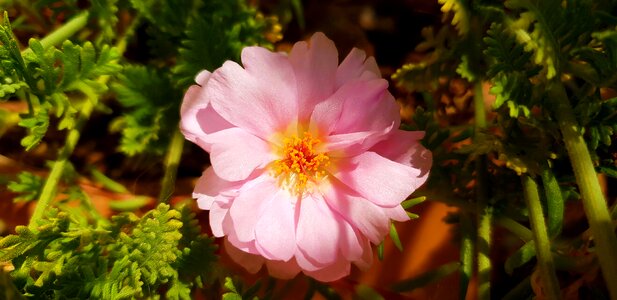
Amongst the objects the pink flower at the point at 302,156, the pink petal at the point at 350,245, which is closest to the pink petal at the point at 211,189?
the pink flower at the point at 302,156

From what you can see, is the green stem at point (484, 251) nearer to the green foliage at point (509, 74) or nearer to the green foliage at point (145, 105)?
the green foliage at point (509, 74)

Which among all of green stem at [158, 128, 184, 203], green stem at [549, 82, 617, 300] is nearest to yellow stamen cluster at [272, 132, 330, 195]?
green stem at [158, 128, 184, 203]

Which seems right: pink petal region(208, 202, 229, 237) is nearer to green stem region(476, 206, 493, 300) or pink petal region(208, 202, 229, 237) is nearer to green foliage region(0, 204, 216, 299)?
green foliage region(0, 204, 216, 299)

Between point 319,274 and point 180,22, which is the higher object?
point 180,22

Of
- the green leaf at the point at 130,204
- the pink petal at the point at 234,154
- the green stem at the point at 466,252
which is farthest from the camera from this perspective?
the green leaf at the point at 130,204

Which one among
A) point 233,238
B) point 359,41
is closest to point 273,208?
point 233,238

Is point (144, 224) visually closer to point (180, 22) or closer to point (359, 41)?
point (180, 22)
